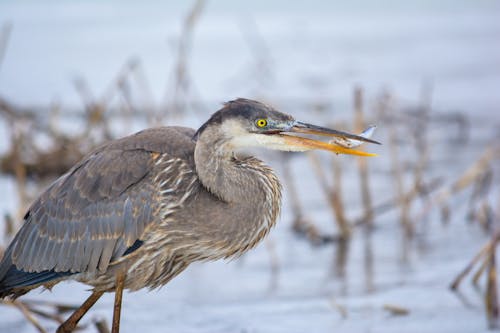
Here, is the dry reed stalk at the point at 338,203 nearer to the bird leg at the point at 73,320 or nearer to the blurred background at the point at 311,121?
the blurred background at the point at 311,121

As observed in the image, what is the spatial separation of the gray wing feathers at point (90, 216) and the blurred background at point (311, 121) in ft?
1.57

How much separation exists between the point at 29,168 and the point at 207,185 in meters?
4.89

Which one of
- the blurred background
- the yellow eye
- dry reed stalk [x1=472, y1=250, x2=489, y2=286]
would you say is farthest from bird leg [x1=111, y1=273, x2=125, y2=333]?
dry reed stalk [x1=472, y1=250, x2=489, y2=286]

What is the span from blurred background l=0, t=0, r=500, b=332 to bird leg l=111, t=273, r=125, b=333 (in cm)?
61

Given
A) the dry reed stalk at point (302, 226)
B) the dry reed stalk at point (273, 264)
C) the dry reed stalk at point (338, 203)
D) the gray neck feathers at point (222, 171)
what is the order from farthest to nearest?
the dry reed stalk at point (302, 226), the dry reed stalk at point (338, 203), the dry reed stalk at point (273, 264), the gray neck feathers at point (222, 171)

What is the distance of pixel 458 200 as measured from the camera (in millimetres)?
8867

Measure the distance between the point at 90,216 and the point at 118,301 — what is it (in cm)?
60

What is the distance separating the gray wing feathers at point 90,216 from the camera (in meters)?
5.23

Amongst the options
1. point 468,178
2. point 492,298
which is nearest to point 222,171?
point 492,298

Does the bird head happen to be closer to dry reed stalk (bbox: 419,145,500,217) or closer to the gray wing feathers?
the gray wing feathers

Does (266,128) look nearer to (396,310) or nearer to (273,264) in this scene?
(396,310)

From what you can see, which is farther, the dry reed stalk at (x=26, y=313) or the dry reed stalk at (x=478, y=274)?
the dry reed stalk at (x=478, y=274)

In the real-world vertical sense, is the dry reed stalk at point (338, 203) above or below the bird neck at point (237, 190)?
below

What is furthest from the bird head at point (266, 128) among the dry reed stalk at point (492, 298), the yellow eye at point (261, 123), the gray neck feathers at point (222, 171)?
the dry reed stalk at point (492, 298)
